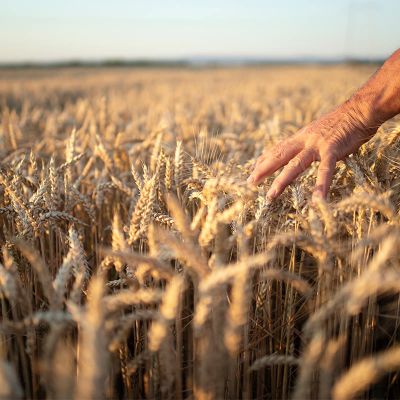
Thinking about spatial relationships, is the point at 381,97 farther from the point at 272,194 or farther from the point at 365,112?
the point at 272,194

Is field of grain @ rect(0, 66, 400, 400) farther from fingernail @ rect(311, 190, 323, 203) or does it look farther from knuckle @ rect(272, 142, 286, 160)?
knuckle @ rect(272, 142, 286, 160)

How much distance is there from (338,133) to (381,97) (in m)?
0.29

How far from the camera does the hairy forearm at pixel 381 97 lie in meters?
1.63

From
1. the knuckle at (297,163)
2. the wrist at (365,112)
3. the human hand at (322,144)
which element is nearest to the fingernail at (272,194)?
the human hand at (322,144)

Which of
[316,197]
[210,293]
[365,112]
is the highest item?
[365,112]

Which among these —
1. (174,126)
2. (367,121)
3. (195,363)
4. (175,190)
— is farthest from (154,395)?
(174,126)

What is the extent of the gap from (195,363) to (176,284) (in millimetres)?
513

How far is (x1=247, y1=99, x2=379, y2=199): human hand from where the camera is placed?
1507 mm

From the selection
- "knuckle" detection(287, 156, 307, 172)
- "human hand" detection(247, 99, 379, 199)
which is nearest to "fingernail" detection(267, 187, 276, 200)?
"human hand" detection(247, 99, 379, 199)

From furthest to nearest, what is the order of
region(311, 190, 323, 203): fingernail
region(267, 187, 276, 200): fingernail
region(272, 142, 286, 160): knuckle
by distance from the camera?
1. region(272, 142, 286, 160): knuckle
2. region(267, 187, 276, 200): fingernail
3. region(311, 190, 323, 203): fingernail

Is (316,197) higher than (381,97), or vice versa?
(381,97)

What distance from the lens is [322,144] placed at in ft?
5.10

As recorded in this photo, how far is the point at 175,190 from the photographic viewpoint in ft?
5.50

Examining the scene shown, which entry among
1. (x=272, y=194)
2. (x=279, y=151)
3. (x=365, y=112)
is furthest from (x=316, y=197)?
(x=365, y=112)
